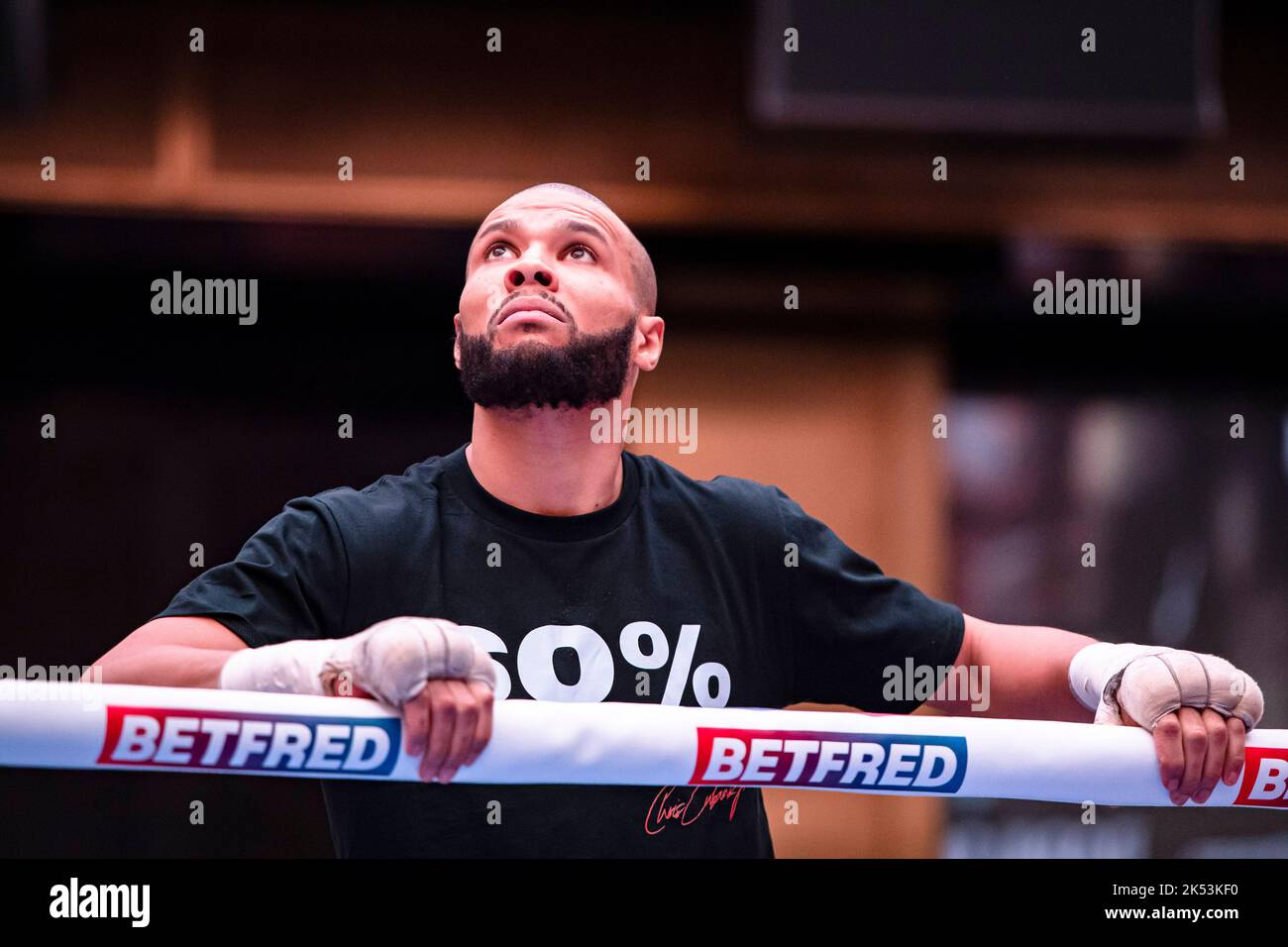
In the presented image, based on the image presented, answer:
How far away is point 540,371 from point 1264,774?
4.42 ft

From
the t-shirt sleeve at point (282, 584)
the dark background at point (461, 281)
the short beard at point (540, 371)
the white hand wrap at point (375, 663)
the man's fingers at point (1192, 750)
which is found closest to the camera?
the white hand wrap at point (375, 663)

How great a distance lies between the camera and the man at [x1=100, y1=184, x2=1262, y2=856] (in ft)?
7.24

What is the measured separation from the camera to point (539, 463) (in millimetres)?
2539

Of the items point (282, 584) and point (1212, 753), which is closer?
point (1212, 753)

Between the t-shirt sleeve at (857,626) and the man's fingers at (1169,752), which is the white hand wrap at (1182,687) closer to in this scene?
the man's fingers at (1169,752)

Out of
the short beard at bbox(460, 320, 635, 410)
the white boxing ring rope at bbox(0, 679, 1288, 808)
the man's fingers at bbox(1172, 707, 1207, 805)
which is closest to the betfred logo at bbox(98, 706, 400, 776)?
the white boxing ring rope at bbox(0, 679, 1288, 808)

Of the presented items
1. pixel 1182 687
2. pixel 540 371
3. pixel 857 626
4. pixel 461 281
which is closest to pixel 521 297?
pixel 540 371

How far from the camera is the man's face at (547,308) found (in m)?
2.50

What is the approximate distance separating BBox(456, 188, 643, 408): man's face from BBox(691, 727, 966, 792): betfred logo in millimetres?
852

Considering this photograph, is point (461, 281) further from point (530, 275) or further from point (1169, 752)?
point (1169, 752)

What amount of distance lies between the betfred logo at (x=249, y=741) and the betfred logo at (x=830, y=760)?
45 centimetres
